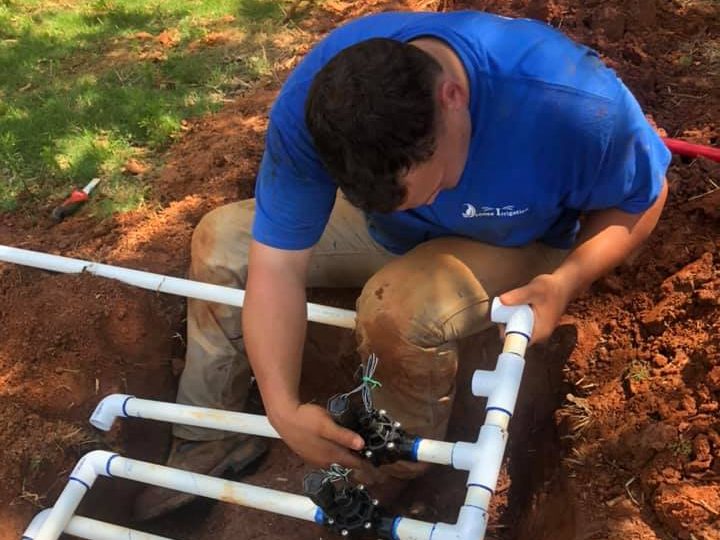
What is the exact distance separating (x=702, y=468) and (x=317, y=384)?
1562mm

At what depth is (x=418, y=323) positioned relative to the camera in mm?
2346

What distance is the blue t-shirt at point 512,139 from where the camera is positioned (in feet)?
6.67

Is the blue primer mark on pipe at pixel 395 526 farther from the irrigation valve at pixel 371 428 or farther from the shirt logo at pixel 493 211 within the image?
the shirt logo at pixel 493 211

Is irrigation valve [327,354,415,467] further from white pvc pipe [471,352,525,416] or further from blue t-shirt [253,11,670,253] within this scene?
blue t-shirt [253,11,670,253]

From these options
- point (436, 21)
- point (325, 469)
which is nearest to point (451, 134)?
point (436, 21)

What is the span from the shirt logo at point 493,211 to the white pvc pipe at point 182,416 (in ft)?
2.84

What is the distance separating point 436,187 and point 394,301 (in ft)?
1.97

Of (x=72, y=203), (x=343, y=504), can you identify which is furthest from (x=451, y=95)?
(x=72, y=203)

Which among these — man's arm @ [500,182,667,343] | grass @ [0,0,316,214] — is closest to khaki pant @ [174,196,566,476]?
man's arm @ [500,182,667,343]

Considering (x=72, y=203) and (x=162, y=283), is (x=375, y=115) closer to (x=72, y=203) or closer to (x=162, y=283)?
(x=162, y=283)

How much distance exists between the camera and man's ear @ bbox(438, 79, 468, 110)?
5.67 ft

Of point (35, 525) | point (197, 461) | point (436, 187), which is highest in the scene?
point (436, 187)

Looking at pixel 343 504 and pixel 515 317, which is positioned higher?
pixel 515 317

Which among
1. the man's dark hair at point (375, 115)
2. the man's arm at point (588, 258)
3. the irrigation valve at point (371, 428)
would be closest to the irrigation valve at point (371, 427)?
the irrigation valve at point (371, 428)
